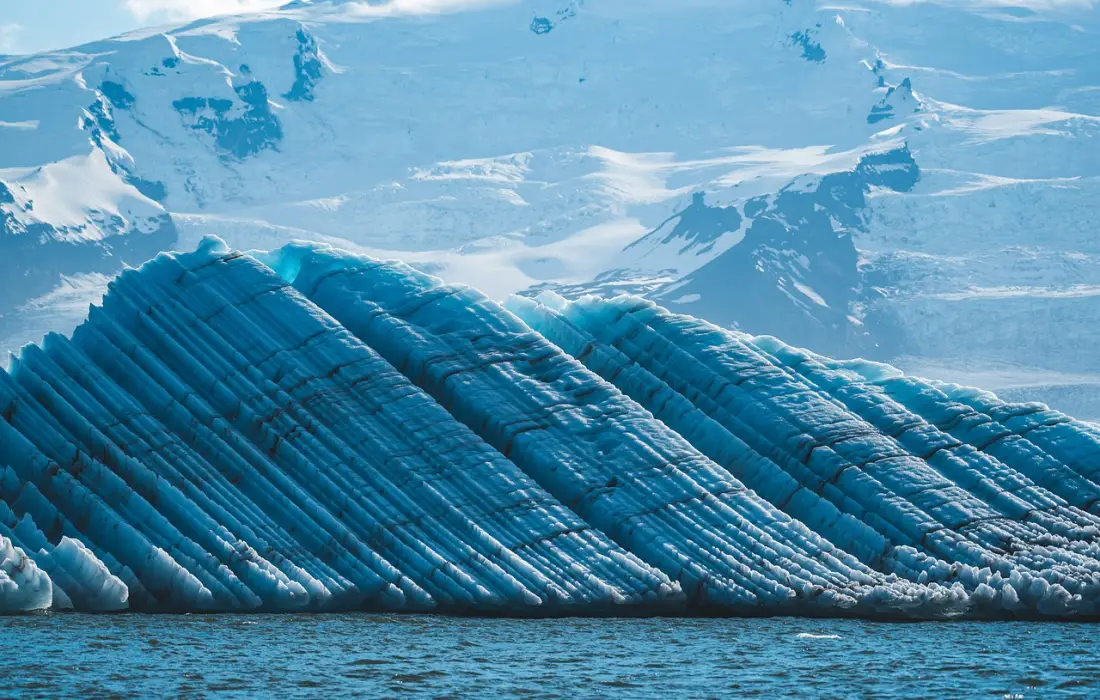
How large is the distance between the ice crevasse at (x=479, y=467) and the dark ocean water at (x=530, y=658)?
1.09 m

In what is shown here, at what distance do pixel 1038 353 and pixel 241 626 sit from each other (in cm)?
17111

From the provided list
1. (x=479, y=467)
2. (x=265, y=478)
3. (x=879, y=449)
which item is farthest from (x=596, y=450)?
(x=265, y=478)

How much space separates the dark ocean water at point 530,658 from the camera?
31031mm

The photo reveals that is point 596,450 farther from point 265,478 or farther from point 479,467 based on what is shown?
point 265,478

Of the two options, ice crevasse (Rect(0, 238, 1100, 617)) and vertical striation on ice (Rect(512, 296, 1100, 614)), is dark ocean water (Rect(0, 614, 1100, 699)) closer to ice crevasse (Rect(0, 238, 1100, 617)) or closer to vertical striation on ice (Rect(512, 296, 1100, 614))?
ice crevasse (Rect(0, 238, 1100, 617))

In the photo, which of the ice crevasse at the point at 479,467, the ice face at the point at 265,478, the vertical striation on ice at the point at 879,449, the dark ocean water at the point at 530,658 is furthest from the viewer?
the vertical striation on ice at the point at 879,449

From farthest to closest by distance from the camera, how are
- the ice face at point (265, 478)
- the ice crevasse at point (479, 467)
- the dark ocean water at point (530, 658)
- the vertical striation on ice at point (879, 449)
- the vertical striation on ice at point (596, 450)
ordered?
the vertical striation on ice at point (879, 449), the vertical striation on ice at point (596, 450), the ice crevasse at point (479, 467), the ice face at point (265, 478), the dark ocean water at point (530, 658)

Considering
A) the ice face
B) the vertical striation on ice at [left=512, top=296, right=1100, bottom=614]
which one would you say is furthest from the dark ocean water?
the vertical striation on ice at [left=512, top=296, right=1100, bottom=614]

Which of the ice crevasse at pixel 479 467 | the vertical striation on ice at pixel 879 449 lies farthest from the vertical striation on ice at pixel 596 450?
the vertical striation on ice at pixel 879 449

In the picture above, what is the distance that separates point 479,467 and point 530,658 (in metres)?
8.82

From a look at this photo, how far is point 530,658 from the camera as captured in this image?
3438 centimetres

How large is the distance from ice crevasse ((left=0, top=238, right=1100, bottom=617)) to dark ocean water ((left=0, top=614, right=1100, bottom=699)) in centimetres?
109

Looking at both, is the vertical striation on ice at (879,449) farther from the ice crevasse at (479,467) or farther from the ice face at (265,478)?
the ice face at (265,478)

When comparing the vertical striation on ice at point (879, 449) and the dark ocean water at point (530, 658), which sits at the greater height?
the vertical striation on ice at point (879, 449)
